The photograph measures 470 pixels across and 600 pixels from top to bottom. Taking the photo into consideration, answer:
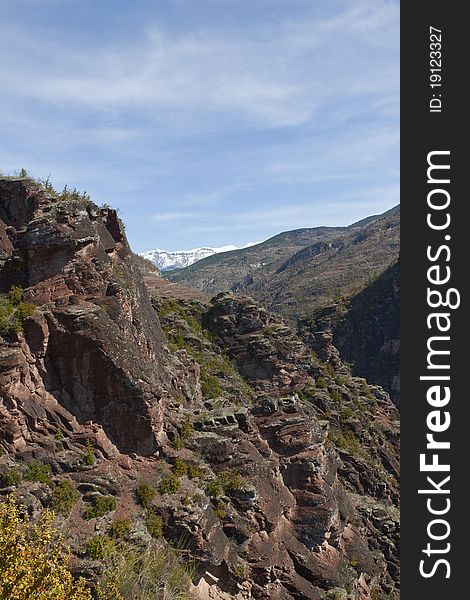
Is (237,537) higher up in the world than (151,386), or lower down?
lower down

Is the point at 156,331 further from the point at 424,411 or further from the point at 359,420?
the point at 359,420

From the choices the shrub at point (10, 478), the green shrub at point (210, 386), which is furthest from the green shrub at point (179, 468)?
the green shrub at point (210, 386)

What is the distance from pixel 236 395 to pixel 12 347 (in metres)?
25.3

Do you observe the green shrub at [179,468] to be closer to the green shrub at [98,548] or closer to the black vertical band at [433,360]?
the green shrub at [98,548]

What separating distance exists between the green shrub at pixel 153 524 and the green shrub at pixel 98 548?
2.53m

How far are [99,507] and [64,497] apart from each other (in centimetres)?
157

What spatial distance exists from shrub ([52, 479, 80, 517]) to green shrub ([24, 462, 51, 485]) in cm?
57

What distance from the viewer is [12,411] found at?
20.5m

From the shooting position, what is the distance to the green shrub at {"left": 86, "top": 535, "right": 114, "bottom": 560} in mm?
18531

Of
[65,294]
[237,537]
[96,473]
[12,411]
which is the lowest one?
[237,537]

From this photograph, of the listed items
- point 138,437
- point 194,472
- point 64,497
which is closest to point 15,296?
point 138,437

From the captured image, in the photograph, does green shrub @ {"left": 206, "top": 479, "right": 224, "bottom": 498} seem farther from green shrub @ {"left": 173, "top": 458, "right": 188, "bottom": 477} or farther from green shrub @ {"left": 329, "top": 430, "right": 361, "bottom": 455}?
green shrub @ {"left": 329, "top": 430, "right": 361, "bottom": 455}

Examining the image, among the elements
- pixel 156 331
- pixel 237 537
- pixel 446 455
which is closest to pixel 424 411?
pixel 446 455

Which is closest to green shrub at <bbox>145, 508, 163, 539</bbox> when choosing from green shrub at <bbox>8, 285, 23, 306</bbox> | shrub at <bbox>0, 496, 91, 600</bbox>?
shrub at <bbox>0, 496, 91, 600</bbox>
